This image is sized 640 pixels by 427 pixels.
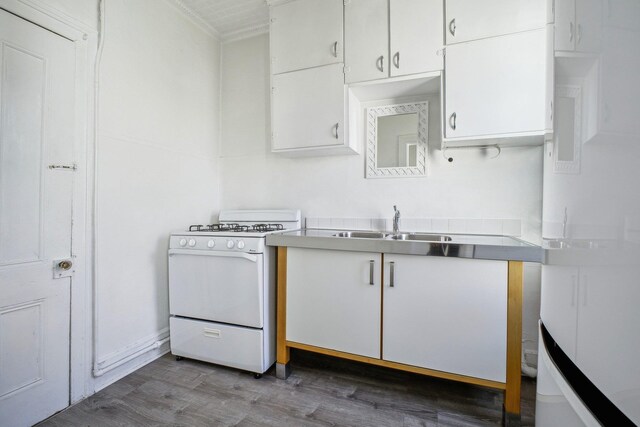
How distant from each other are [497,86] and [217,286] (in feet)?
7.12

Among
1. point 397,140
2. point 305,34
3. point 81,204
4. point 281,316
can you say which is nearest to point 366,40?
point 305,34

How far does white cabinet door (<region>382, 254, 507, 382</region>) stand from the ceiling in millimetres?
2334

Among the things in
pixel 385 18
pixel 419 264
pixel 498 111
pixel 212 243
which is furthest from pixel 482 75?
pixel 212 243

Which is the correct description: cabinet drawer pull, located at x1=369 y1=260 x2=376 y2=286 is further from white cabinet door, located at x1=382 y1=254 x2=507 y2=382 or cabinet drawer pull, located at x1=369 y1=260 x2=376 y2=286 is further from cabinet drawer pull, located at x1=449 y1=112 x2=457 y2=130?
cabinet drawer pull, located at x1=449 y1=112 x2=457 y2=130

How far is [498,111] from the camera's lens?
1680 mm

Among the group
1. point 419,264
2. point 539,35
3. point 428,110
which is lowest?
point 419,264

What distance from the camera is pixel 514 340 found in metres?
1.41

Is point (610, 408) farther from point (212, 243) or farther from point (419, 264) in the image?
point (212, 243)

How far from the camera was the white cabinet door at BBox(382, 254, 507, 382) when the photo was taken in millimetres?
1431

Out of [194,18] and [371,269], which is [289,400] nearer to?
[371,269]

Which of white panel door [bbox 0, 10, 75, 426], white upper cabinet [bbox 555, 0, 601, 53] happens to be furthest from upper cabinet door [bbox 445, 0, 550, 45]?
white panel door [bbox 0, 10, 75, 426]

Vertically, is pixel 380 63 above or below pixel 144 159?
above

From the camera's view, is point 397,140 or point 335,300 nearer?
point 335,300

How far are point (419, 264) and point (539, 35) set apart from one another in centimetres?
145
